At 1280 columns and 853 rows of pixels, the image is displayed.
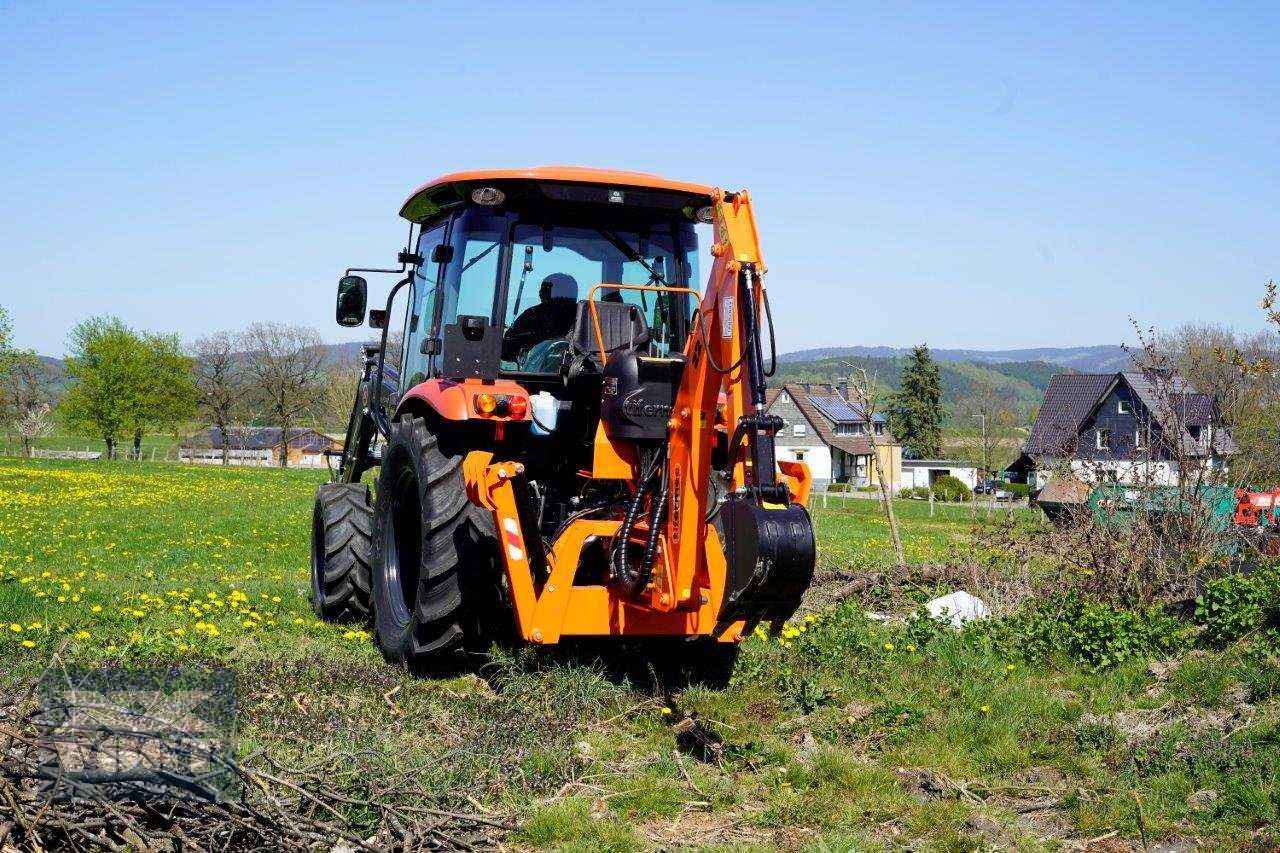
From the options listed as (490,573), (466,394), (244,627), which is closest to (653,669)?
(490,573)

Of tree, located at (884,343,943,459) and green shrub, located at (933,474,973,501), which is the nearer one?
green shrub, located at (933,474,973,501)

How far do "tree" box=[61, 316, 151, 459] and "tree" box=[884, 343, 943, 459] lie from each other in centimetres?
4591

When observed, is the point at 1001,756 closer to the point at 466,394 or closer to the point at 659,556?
the point at 659,556

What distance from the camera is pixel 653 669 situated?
22.9 ft

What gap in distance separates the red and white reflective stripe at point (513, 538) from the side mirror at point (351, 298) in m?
2.86

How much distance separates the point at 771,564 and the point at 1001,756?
156 cm

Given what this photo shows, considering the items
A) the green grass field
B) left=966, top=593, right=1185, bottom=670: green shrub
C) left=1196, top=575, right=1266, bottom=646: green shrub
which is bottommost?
the green grass field

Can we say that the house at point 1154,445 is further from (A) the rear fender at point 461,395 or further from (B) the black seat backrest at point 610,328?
(A) the rear fender at point 461,395

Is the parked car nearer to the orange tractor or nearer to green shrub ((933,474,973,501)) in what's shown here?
green shrub ((933,474,973,501))

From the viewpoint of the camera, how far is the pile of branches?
392cm

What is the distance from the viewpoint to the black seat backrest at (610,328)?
6980 mm

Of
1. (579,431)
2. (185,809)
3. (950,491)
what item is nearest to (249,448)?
(950,491)

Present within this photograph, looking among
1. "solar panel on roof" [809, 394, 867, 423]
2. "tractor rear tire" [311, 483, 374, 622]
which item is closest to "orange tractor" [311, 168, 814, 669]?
"tractor rear tire" [311, 483, 374, 622]

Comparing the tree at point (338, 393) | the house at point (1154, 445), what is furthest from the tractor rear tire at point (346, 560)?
the tree at point (338, 393)
